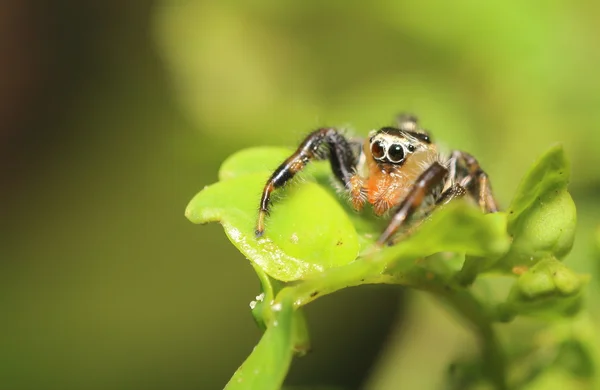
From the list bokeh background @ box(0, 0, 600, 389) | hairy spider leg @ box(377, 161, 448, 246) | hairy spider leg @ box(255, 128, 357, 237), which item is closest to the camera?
hairy spider leg @ box(377, 161, 448, 246)

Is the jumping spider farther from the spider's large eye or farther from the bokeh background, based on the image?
the bokeh background

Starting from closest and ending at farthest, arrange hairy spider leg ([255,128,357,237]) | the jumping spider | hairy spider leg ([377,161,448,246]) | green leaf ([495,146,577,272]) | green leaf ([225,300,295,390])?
green leaf ([225,300,295,390])
green leaf ([495,146,577,272])
hairy spider leg ([377,161,448,246])
the jumping spider
hairy spider leg ([255,128,357,237])

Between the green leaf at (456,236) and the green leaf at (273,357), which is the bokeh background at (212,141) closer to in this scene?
the green leaf at (456,236)

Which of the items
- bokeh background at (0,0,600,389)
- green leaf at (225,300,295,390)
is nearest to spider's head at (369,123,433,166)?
green leaf at (225,300,295,390)

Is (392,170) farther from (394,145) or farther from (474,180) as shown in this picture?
(474,180)

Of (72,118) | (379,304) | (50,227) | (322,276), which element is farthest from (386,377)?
(72,118)

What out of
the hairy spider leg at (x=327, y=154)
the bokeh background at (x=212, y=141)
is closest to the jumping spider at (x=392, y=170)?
the hairy spider leg at (x=327, y=154)
